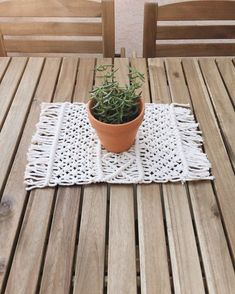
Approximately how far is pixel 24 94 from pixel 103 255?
637mm

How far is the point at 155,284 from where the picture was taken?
643 millimetres

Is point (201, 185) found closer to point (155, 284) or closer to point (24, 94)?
point (155, 284)

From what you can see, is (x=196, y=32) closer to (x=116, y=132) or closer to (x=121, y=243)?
(x=116, y=132)

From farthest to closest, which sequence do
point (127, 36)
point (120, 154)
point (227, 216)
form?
point (127, 36), point (120, 154), point (227, 216)

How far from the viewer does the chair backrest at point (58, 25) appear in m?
1.33

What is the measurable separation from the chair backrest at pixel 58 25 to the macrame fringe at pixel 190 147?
0.52 m

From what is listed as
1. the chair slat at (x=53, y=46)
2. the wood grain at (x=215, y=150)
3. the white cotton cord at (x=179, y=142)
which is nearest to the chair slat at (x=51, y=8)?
the chair slat at (x=53, y=46)

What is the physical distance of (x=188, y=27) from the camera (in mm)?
1366

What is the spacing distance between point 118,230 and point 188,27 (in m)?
0.96

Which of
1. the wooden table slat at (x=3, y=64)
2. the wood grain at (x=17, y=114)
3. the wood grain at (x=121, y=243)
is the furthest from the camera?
the wooden table slat at (x=3, y=64)

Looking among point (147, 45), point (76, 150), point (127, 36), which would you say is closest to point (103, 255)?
point (76, 150)

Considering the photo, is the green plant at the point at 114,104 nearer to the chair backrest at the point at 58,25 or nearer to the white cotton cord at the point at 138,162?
the white cotton cord at the point at 138,162

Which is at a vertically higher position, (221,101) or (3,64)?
(3,64)

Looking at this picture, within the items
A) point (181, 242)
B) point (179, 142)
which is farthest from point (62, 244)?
point (179, 142)
